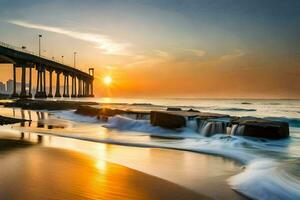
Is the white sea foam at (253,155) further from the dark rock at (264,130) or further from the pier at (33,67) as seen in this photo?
the pier at (33,67)

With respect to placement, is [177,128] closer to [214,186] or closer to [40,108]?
[214,186]

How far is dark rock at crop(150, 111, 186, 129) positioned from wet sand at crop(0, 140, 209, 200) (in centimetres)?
862

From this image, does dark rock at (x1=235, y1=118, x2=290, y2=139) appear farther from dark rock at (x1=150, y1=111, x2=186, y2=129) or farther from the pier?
the pier

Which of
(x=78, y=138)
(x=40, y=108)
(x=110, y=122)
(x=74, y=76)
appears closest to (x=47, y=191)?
(x=78, y=138)

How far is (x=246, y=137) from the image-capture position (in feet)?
45.6

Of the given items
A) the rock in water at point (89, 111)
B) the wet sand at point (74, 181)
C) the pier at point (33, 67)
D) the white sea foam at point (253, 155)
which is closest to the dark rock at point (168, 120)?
the white sea foam at point (253, 155)

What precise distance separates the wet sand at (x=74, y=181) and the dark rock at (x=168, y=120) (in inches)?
339

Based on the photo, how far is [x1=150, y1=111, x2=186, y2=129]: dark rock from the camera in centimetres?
1709

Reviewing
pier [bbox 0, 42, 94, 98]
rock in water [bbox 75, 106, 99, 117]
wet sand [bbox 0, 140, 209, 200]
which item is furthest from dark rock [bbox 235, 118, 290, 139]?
pier [bbox 0, 42, 94, 98]

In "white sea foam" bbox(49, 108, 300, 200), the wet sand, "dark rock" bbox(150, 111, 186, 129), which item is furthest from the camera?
"dark rock" bbox(150, 111, 186, 129)

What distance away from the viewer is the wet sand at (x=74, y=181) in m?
5.45

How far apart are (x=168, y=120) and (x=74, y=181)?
1137 centimetres

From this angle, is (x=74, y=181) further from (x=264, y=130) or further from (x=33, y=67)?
(x=33, y=67)

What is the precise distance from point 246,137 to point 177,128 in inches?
158
